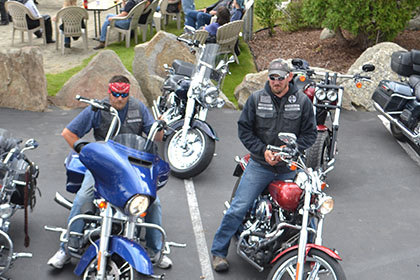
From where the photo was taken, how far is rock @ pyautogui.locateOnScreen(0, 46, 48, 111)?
9055 mm

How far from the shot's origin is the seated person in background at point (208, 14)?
1270 cm

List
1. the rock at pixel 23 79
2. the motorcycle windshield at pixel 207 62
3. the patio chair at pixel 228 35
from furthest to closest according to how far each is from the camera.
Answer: the patio chair at pixel 228 35 < the rock at pixel 23 79 < the motorcycle windshield at pixel 207 62

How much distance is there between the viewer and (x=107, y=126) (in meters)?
5.53

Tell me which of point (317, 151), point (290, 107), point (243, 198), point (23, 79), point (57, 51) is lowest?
point (57, 51)

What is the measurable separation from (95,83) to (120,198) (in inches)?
217

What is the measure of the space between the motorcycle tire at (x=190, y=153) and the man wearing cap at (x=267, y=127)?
176 cm

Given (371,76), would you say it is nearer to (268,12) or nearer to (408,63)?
(408,63)

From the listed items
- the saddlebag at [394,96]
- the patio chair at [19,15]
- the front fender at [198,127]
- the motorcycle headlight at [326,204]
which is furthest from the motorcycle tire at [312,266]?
the patio chair at [19,15]

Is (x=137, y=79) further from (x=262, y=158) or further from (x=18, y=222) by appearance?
(x=262, y=158)

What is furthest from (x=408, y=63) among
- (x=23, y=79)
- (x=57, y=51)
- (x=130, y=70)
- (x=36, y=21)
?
(x=36, y=21)

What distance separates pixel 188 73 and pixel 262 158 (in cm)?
327

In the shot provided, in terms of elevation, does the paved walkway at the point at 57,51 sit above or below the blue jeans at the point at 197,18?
below

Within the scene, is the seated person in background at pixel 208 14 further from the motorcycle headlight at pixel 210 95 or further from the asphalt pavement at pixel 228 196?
the motorcycle headlight at pixel 210 95

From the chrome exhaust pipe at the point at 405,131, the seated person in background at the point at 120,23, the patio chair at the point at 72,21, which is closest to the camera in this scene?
the chrome exhaust pipe at the point at 405,131
